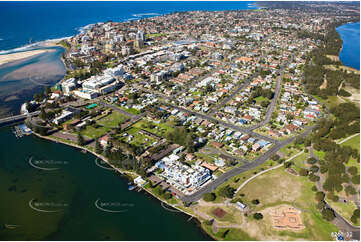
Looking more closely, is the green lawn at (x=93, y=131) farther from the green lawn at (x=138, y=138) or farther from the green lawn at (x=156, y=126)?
the green lawn at (x=156, y=126)

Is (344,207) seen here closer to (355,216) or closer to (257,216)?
(355,216)

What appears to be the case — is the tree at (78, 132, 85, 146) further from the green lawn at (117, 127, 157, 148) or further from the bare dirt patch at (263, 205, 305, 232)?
the bare dirt patch at (263, 205, 305, 232)

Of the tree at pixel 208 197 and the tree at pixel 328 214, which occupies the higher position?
the tree at pixel 208 197

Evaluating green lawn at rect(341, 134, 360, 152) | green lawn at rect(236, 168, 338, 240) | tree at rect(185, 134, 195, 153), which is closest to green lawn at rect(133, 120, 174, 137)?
tree at rect(185, 134, 195, 153)

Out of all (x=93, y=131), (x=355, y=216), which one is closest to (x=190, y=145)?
(x=93, y=131)

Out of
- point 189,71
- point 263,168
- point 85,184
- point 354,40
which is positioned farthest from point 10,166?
point 354,40

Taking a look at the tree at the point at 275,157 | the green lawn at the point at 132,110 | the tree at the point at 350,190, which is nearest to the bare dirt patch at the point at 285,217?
the tree at the point at 350,190
